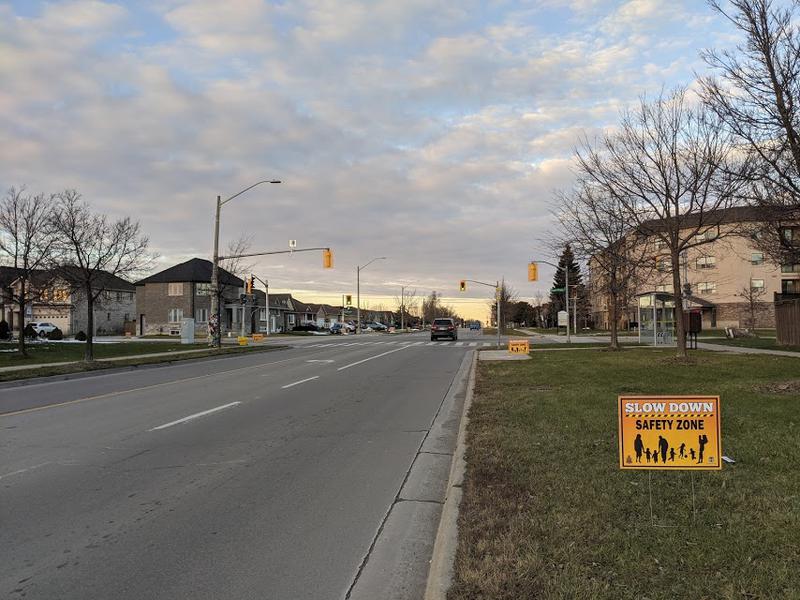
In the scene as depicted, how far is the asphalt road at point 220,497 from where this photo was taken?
4012 millimetres

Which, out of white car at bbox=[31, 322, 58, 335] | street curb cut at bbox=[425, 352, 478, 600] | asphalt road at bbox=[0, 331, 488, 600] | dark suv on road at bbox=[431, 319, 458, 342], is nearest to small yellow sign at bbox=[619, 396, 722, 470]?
street curb cut at bbox=[425, 352, 478, 600]

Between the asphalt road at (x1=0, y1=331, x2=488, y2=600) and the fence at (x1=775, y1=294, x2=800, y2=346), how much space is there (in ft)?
75.2

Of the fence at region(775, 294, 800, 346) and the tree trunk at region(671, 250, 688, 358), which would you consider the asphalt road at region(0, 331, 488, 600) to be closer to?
the tree trunk at region(671, 250, 688, 358)

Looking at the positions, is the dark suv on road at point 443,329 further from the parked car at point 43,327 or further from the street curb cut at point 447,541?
the street curb cut at point 447,541

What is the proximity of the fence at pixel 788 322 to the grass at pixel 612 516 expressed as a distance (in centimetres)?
2198

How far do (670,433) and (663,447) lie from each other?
12 cm

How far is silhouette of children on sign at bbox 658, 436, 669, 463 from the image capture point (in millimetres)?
4598

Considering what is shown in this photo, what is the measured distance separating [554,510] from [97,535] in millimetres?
3703

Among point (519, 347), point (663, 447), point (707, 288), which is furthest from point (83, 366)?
point (707, 288)

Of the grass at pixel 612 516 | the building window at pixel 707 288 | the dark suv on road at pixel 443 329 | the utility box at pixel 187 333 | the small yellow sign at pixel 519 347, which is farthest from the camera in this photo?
the building window at pixel 707 288

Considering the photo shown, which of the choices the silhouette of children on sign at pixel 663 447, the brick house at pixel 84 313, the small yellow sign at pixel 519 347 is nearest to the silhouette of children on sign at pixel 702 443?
the silhouette of children on sign at pixel 663 447

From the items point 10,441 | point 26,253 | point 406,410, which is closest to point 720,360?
point 406,410

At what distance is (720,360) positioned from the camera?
63.0ft

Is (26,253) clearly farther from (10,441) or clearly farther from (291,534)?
(291,534)
